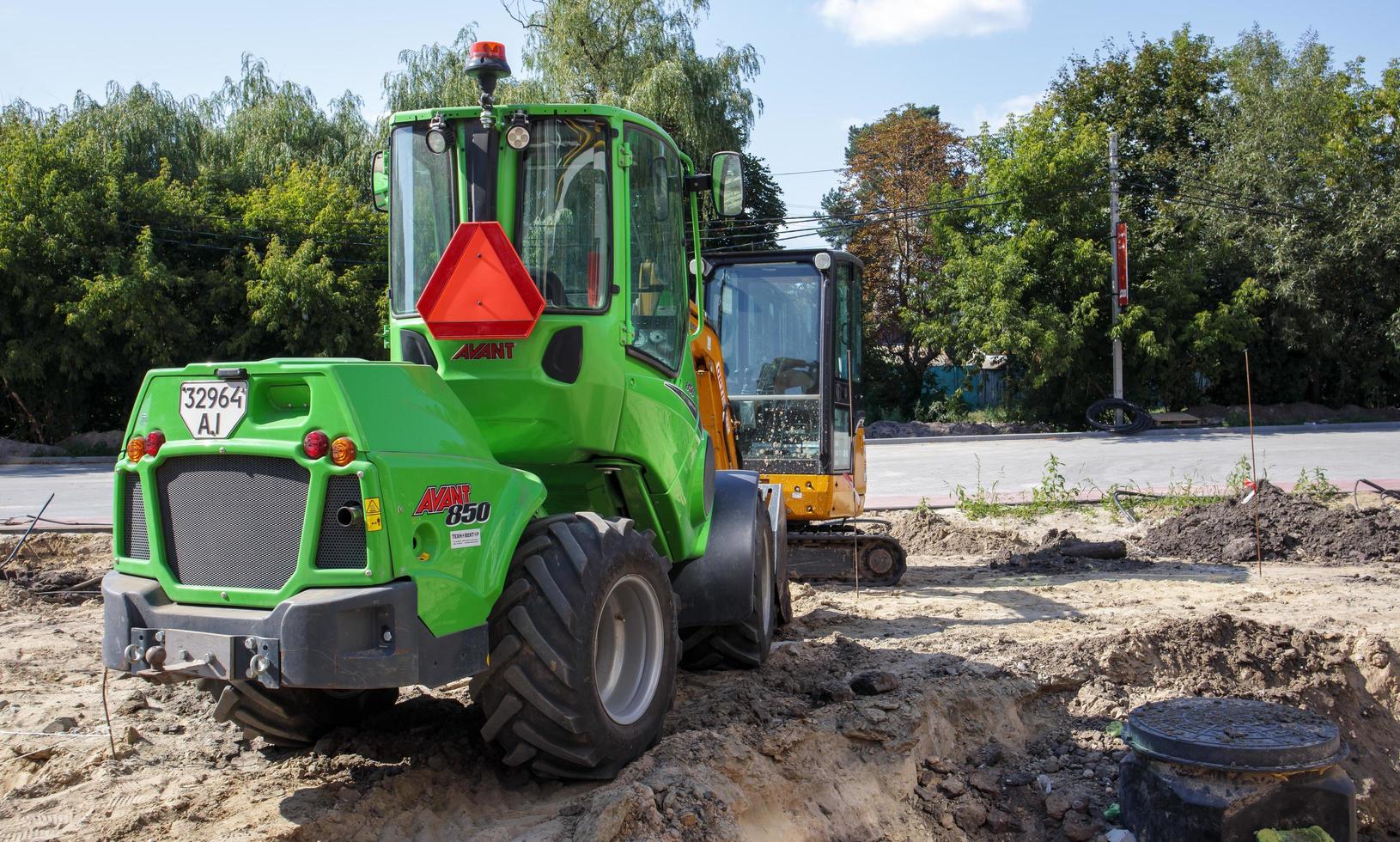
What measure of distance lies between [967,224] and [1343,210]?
9.50 metres

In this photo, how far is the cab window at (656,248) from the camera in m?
4.79

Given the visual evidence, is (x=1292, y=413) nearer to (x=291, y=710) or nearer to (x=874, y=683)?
(x=874, y=683)

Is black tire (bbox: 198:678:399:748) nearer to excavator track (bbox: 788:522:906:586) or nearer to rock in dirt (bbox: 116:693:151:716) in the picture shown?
rock in dirt (bbox: 116:693:151:716)

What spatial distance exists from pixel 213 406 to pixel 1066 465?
1752cm

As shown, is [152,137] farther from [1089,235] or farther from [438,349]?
[438,349]

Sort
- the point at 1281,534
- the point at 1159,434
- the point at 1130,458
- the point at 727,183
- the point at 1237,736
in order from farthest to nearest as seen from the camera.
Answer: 1. the point at 1159,434
2. the point at 1130,458
3. the point at 1281,534
4. the point at 727,183
5. the point at 1237,736

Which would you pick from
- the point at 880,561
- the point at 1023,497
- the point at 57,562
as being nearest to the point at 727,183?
the point at 880,561

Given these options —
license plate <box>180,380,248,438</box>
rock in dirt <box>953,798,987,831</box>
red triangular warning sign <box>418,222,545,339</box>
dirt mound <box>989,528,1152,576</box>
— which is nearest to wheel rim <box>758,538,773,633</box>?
rock in dirt <box>953,798,987,831</box>

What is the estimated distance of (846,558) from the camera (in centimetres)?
966

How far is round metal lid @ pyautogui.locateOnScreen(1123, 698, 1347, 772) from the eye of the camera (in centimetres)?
395

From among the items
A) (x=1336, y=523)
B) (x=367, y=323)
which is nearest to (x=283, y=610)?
(x=1336, y=523)

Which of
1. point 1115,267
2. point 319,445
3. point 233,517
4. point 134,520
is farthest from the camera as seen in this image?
point 1115,267

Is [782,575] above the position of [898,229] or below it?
below

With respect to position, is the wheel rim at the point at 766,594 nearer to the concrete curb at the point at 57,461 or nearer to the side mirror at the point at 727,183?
the side mirror at the point at 727,183
